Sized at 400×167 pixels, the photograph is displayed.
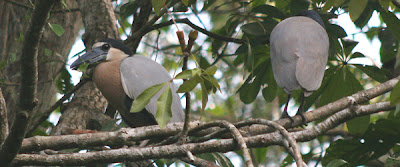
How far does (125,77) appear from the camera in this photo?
3529 millimetres

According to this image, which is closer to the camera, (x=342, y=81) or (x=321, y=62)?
(x=321, y=62)

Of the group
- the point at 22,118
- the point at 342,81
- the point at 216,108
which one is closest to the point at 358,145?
the point at 342,81

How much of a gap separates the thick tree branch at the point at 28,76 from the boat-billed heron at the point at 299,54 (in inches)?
68.1

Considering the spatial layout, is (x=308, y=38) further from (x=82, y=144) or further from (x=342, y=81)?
(x=82, y=144)

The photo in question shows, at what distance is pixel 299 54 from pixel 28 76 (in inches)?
78.3

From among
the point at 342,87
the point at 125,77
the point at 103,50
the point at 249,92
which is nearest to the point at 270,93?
the point at 249,92

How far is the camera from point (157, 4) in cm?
203

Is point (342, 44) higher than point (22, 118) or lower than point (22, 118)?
lower

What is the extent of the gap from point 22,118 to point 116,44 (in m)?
1.84

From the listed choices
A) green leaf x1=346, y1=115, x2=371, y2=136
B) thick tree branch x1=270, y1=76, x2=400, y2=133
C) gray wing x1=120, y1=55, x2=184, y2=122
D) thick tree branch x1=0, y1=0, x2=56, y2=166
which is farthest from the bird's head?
green leaf x1=346, y1=115, x2=371, y2=136

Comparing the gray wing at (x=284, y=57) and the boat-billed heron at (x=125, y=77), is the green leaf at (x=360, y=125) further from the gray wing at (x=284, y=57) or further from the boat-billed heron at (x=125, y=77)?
the boat-billed heron at (x=125, y=77)

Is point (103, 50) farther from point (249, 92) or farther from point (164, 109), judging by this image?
point (164, 109)

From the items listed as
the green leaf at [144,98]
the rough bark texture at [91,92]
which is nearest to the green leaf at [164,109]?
the green leaf at [144,98]

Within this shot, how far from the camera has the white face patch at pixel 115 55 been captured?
12.3ft
